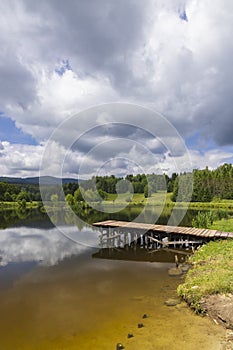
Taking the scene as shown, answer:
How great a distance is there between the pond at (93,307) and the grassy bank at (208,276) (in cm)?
61

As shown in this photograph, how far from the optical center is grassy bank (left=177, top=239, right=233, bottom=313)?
9.18 metres

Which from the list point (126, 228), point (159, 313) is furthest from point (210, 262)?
point (126, 228)

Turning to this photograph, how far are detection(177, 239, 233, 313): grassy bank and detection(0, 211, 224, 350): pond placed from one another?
0.61m

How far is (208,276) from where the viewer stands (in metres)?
A: 10.7

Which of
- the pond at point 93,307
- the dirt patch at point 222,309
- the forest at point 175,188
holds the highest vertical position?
the forest at point 175,188

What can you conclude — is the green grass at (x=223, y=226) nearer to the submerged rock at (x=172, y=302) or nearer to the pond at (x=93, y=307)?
the pond at (x=93, y=307)

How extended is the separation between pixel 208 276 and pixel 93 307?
16.1 ft

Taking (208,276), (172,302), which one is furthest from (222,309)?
(208,276)

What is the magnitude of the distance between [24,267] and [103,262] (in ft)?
15.8

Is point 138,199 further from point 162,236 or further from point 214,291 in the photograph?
point 214,291

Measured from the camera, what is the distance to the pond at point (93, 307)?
7426 mm

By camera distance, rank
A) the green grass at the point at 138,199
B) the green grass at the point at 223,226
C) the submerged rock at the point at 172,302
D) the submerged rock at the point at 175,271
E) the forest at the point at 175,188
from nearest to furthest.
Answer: the submerged rock at the point at 172,302
the submerged rock at the point at 175,271
the green grass at the point at 223,226
the forest at the point at 175,188
the green grass at the point at 138,199

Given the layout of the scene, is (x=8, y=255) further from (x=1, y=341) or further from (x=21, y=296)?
(x=1, y=341)

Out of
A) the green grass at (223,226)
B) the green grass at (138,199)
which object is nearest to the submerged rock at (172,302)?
the green grass at (223,226)
